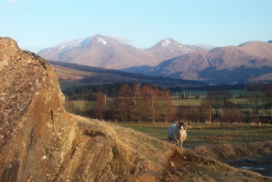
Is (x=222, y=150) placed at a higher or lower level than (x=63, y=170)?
lower

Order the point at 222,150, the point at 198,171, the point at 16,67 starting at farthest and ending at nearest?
1. the point at 222,150
2. the point at 198,171
3. the point at 16,67

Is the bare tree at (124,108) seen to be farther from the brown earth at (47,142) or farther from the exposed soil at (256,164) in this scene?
the brown earth at (47,142)

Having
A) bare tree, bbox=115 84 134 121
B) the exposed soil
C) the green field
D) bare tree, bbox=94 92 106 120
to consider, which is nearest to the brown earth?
the exposed soil

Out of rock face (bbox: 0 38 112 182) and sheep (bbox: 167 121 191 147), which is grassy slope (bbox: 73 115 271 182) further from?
sheep (bbox: 167 121 191 147)

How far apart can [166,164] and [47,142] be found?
4.92 m

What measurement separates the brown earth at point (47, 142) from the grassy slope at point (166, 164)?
0.04 m

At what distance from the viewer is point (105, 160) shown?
995cm

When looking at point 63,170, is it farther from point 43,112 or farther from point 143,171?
point 143,171

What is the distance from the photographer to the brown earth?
27.9 ft

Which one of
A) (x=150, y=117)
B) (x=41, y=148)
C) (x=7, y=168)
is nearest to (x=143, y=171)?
(x=41, y=148)

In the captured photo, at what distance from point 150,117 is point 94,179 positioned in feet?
203

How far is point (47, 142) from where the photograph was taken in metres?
8.89

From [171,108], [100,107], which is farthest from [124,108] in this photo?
[171,108]

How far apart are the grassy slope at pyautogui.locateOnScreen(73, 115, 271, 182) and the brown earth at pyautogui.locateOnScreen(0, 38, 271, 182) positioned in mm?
36
